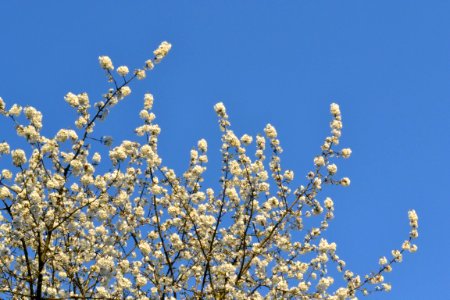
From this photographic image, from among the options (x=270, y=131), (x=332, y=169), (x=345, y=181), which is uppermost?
(x=270, y=131)

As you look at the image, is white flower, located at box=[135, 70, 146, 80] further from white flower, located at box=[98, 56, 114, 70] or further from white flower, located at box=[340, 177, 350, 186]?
white flower, located at box=[340, 177, 350, 186]

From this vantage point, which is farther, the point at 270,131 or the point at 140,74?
the point at 270,131

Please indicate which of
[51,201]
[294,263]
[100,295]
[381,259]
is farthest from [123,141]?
[381,259]

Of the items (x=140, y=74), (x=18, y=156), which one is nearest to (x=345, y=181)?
(x=140, y=74)

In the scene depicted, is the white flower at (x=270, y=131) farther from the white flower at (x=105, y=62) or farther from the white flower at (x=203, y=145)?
the white flower at (x=105, y=62)

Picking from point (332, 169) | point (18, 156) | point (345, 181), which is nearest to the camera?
point (18, 156)

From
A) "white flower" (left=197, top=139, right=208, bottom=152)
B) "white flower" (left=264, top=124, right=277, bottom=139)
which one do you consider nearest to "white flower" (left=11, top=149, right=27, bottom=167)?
"white flower" (left=197, top=139, right=208, bottom=152)

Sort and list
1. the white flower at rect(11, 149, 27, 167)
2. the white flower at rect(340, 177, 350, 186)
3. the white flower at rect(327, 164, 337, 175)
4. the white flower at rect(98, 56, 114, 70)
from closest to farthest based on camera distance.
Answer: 1. the white flower at rect(11, 149, 27, 167)
2. the white flower at rect(98, 56, 114, 70)
3. the white flower at rect(340, 177, 350, 186)
4. the white flower at rect(327, 164, 337, 175)

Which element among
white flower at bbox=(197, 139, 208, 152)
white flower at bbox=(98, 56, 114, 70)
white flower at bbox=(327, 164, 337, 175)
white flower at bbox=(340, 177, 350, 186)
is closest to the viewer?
white flower at bbox=(98, 56, 114, 70)

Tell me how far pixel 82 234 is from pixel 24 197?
253cm

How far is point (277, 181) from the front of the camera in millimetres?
13766

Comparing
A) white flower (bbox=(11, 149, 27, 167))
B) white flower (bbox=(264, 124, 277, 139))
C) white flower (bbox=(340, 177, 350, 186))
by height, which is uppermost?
white flower (bbox=(264, 124, 277, 139))

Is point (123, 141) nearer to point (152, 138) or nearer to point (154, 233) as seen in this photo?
point (152, 138)

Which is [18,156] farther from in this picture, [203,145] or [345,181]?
[345,181]
